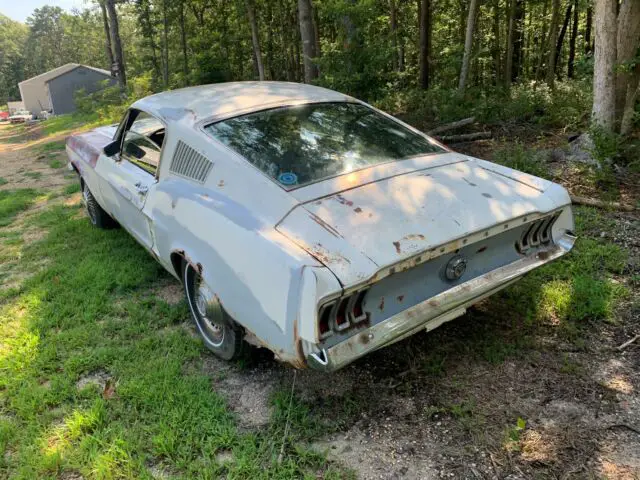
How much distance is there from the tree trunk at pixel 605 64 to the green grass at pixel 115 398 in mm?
5217

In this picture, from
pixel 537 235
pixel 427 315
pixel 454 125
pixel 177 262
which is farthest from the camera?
pixel 454 125

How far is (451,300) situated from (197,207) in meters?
1.52

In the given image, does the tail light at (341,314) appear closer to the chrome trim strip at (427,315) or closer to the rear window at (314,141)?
the chrome trim strip at (427,315)

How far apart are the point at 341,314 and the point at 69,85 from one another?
43081 millimetres

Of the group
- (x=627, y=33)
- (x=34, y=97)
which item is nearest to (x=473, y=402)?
(x=627, y=33)

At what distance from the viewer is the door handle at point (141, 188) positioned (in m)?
3.52

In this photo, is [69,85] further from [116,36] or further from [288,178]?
[288,178]

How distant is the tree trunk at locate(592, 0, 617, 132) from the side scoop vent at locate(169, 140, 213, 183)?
4774 millimetres

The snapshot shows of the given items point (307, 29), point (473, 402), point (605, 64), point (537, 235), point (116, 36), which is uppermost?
point (116, 36)

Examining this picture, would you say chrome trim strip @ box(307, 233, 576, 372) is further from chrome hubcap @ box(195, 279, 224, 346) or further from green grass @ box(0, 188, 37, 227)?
green grass @ box(0, 188, 37, 227)

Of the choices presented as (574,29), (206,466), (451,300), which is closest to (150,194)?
(206,466)

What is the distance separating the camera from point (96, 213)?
5.43 meters

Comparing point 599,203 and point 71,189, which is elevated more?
point 599,203

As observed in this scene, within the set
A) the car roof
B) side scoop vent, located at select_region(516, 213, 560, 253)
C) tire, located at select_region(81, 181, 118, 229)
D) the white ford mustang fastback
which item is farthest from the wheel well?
tire, located at select_region(81, 181, 118, 229)
